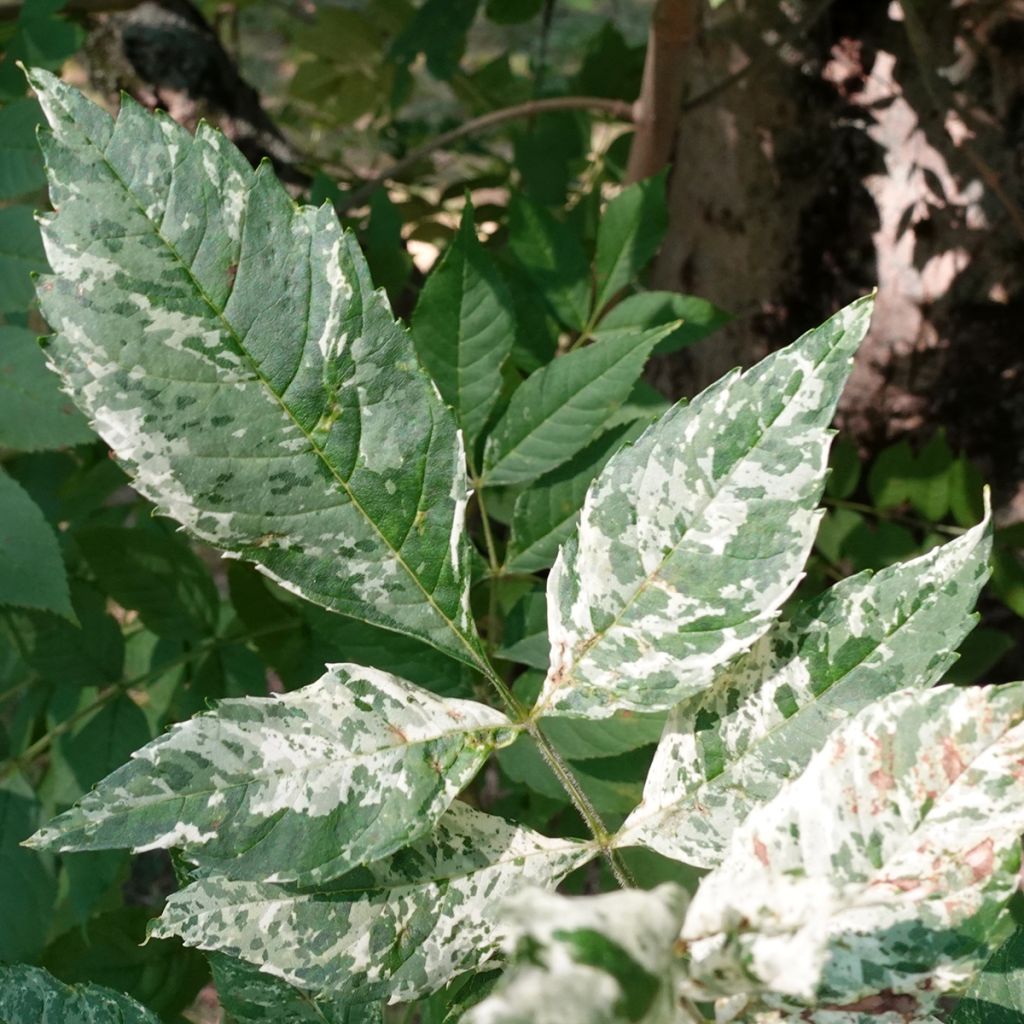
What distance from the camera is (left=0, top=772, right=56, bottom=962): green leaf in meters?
0.87

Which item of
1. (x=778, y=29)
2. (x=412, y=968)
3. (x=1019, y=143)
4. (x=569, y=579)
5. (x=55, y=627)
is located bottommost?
(x=412, y=968)

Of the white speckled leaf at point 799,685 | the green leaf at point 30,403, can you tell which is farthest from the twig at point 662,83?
the white speckled leaf at point 799,685

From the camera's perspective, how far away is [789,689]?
486 mm

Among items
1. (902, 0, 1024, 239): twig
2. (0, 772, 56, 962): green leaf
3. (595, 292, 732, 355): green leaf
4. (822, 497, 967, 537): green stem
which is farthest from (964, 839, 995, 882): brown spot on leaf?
(902, 0, 1024, 239): twig

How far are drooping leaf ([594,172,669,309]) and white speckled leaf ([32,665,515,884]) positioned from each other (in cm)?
67

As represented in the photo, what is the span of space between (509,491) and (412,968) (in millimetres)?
549

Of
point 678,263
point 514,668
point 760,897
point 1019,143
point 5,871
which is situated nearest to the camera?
point 760,897

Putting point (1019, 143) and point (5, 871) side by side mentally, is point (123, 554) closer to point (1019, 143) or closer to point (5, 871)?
point (5, 871)

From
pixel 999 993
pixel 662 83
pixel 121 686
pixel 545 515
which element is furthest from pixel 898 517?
pixel 121 686

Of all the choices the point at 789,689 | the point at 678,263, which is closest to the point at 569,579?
the point at 789,689

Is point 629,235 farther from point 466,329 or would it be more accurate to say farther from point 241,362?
point 241,362

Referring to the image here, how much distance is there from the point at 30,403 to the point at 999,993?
2.88 ft

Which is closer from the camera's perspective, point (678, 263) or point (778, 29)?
point (778, 29)

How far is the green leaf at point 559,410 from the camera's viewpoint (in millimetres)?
767
